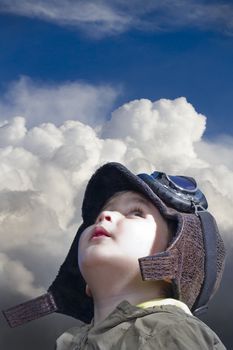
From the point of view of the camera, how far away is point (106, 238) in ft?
11.7

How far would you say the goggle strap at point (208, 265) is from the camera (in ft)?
12.5

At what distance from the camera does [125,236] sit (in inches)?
139

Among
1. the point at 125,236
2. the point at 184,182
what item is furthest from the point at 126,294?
the point at 184,182

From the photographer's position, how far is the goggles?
3.87 meters

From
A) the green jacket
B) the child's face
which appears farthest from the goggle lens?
the green jacket

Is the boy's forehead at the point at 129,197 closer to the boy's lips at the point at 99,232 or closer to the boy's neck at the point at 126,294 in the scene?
the boy's lips at the point at 99,232

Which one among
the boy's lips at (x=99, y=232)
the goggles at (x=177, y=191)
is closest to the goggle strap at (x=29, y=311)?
the boy's lips at (x=99, y=232)

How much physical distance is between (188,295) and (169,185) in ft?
2.22

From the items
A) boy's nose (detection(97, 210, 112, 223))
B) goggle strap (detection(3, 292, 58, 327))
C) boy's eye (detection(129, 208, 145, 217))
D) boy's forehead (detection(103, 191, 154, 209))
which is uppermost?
boy's forehead (detection(103, 191, 154, 209))

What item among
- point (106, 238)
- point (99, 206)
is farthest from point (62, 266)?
point (106, 238)

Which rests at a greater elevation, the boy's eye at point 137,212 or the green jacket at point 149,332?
the boy's eye at point 137,212

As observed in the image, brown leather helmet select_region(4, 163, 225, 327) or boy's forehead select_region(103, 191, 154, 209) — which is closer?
brown leather helmet select_region(4, 163, 225, 327)

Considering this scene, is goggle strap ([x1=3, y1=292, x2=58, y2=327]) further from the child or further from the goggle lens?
the goggle lens

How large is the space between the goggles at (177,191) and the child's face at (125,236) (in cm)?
14
